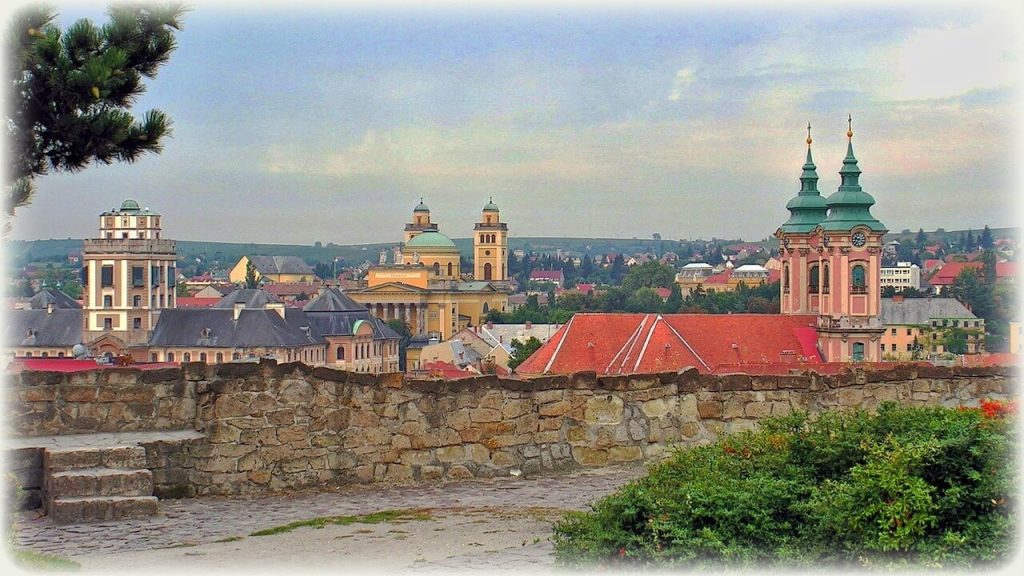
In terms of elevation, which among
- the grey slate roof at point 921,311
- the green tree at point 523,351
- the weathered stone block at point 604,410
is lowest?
the green tree at point 523,351

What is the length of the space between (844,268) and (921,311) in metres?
44.8

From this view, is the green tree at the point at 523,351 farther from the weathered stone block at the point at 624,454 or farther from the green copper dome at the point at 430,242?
the weathered stone block at the point at 624,454

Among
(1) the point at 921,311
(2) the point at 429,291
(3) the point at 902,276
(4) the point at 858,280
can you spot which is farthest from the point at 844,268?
(3) the point at 902,276

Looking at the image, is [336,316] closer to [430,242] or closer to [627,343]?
[430,242]

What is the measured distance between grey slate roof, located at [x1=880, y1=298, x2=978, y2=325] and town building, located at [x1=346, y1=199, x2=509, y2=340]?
4672 centimetres

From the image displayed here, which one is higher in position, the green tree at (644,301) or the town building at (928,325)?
the green tree at (644,301)

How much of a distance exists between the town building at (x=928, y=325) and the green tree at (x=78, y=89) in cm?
8875

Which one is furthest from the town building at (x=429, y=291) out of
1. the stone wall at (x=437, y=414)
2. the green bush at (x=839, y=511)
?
the green bush at (x=839, y=511)

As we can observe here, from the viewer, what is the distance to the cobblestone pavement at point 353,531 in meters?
7.21

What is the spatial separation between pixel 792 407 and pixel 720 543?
4387 mm

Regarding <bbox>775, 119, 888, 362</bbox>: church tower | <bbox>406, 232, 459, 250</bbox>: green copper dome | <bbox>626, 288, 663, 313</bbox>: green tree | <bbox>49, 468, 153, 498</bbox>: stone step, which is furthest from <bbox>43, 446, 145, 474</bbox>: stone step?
<bbox>626, 288, 663, 313</bbox>: green tree

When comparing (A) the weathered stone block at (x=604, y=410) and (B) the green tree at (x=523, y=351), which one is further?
(B) the green tree at (x=523, y=351)

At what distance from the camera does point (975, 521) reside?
637 centimetres

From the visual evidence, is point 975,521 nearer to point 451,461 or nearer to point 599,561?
point 599,561
